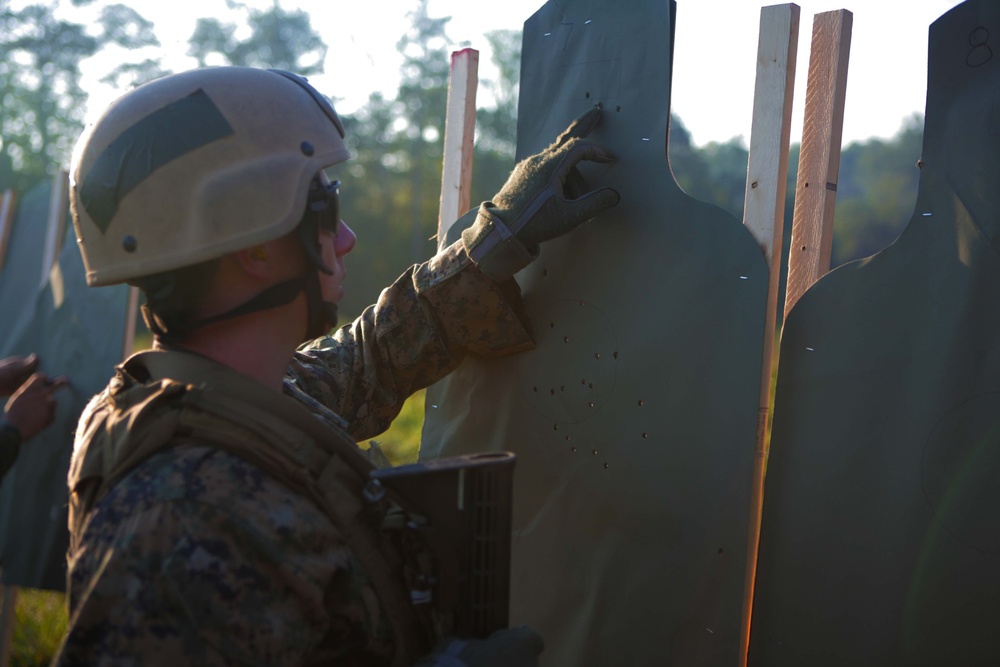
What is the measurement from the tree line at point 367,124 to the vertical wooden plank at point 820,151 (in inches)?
727

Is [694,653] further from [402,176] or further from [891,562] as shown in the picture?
[402,176]

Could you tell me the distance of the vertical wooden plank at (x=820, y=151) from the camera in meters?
1.89

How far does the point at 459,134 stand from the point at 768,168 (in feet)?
3.71

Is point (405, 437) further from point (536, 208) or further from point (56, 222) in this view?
point (536, 208)

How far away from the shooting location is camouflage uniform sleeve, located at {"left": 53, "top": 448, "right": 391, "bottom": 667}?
3.99 feet

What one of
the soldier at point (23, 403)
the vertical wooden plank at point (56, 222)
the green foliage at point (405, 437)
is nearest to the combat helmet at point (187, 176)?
the soldier at point (23, 403)

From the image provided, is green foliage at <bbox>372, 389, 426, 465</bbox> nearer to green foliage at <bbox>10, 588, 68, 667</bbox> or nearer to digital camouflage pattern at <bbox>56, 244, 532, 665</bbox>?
green foliage at <bbox>10, 588, 68, 667</bbox>

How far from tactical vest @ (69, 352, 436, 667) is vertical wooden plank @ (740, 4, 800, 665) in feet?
2.48

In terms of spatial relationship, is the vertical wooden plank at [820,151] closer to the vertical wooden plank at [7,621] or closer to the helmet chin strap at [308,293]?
the helmet chin strap at [308,293]

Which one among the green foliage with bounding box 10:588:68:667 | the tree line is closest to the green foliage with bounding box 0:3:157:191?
the tree line

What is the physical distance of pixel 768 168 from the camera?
1.92 metres

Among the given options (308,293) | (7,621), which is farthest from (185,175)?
(7,621)

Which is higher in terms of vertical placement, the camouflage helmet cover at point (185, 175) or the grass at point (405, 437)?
the camouflage helmet cover at point (185, 175)

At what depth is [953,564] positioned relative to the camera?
5.38ft
